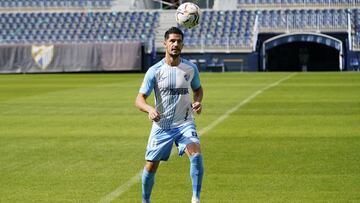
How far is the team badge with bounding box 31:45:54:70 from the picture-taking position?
177 feet

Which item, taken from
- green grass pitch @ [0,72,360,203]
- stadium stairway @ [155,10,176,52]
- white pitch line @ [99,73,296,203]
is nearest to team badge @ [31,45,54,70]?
stadium stairway @ [155,10,176,52]

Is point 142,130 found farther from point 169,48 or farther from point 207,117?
point 169,48

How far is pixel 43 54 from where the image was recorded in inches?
2128

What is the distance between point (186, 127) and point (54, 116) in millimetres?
12503

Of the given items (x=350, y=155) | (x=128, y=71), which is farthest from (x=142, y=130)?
(x=128, y=71)

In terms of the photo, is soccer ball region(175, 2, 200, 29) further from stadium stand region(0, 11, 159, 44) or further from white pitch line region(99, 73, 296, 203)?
stadium stand region(0, 11, 159, 44)

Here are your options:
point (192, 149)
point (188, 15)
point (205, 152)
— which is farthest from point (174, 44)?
point (205, 152)

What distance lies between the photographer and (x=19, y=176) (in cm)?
1158

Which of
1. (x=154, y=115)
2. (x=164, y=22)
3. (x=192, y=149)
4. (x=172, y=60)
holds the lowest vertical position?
(x=192, y=149)

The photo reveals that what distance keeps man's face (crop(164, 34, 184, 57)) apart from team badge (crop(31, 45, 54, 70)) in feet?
150

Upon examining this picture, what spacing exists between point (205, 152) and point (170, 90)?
16.7 ft

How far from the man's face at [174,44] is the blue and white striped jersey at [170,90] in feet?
0.80

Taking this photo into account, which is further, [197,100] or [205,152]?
[205,152]

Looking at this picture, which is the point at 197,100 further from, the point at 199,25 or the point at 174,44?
the point at 199,25
